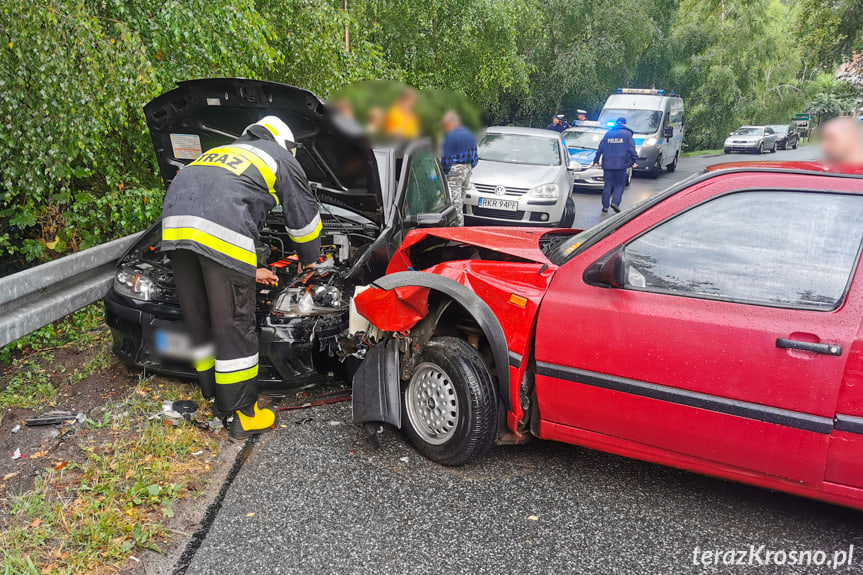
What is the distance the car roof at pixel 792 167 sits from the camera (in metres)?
2.83

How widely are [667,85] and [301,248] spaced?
2905 cm

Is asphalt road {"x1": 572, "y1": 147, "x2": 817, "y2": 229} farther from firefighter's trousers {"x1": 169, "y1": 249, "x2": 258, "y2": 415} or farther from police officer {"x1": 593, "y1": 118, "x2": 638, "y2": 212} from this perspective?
firefighter's trousers {"x1": 169, "y1": 249, "x2": 258, "y2": 415}

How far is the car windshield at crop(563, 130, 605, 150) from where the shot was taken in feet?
54.4

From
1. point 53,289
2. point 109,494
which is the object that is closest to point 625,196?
point 53,289

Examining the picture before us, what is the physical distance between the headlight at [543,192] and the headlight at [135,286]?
6.72 meters

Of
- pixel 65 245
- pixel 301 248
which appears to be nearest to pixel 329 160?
pixel 301 248

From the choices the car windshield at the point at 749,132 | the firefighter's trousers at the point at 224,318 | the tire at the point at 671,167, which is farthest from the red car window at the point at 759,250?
the car windshield at the point at 749,132

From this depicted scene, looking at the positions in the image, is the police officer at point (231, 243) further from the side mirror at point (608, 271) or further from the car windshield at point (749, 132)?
the car windshield at point (749, 132)

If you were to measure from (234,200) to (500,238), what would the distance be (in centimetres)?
149

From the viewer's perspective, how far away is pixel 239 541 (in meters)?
2.84

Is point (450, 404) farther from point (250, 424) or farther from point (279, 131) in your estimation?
point (279, 131)

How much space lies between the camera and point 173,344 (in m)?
4.02

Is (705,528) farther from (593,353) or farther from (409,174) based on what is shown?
(409,174)

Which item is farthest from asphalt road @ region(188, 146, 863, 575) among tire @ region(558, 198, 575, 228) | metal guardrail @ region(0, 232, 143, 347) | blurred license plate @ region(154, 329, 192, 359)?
tire @ region(558, 198, 575, 228)
